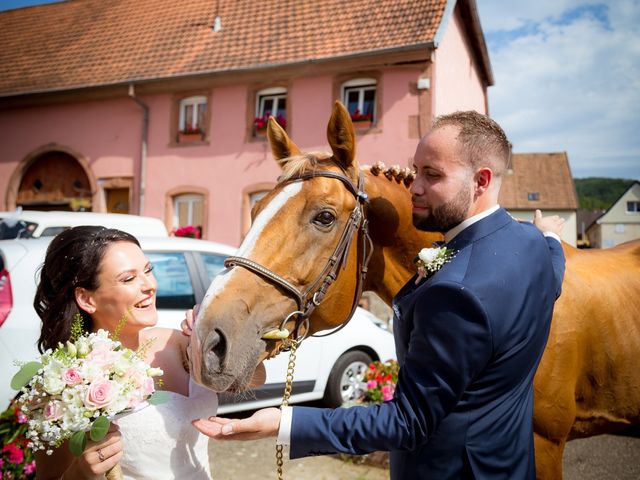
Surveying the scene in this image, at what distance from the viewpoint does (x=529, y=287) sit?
1.48 m

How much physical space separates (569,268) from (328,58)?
35.8 feet

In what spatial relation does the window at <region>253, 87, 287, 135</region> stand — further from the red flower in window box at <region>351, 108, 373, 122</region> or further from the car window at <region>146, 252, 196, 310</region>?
the car window at <region>146, 252, 196, 310</region>

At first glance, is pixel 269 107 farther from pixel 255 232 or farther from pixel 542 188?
pixel 542 188

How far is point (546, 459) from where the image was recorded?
2.12m

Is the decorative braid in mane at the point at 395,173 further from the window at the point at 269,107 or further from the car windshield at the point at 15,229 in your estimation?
the window at the point at 269,107

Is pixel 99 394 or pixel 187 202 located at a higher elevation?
pixel 187 202

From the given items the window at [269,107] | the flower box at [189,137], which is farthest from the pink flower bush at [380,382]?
the flower box at [189,137]

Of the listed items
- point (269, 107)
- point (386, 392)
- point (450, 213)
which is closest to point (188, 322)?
point (450, 213)

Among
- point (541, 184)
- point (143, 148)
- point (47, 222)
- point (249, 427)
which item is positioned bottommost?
point (249, 427)

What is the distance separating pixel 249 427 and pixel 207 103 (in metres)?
13.8

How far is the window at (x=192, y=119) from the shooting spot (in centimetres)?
1414

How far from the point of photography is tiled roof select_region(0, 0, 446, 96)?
12.4m

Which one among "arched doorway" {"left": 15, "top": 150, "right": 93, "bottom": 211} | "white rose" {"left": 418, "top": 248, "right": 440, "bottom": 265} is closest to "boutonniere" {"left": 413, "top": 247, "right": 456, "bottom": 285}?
"white rose" {"left": 418, "top": 248, "right": 440, "bottom": 265}

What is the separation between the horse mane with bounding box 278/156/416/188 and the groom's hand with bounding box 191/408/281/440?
41.0 inches
